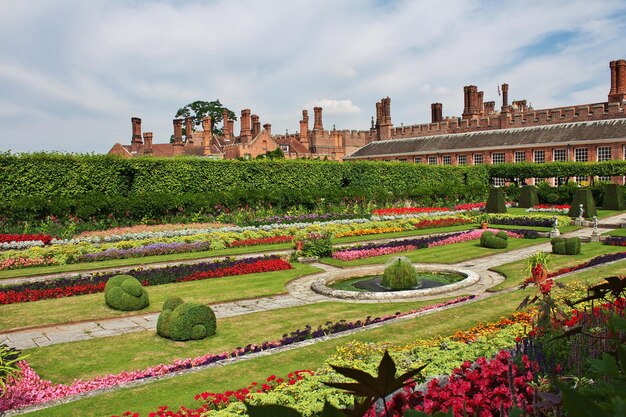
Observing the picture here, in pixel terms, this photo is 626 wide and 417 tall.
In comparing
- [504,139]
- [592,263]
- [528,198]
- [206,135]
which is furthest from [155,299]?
[206,135]

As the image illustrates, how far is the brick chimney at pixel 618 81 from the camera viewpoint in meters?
39.7

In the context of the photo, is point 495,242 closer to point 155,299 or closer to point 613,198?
point 155,299

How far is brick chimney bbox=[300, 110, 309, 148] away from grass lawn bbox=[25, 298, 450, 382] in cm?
5417

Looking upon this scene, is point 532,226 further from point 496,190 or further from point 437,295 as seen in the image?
point 437,295

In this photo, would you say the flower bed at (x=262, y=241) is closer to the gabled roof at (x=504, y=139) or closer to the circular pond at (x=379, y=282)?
the circular pond at (x=379, y=282)

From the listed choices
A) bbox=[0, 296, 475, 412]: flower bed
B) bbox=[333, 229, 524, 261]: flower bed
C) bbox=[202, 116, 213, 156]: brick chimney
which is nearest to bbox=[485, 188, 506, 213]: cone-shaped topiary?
bbox=[333, 229, 524, 261]: flower bed

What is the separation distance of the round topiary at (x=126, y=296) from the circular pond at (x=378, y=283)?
13.7ft

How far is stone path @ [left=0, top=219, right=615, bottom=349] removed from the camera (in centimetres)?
905

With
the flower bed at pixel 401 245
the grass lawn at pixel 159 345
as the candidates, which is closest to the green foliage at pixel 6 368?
the grass lawn at pixel 159 345

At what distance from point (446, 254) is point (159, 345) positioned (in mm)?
11311

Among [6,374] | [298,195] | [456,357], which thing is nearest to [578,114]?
[298,195]

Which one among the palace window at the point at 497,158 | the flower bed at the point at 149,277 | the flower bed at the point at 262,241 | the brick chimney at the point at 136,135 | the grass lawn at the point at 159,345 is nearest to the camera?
the grass lawn at the point at 159,345

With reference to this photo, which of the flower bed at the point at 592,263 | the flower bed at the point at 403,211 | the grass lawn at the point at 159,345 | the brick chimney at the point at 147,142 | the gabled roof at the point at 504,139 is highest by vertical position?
the brick chimney at the point at 147,142

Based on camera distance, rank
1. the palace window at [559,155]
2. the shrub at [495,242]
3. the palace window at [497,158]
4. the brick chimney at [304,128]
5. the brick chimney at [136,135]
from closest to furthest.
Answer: the shrub at [495,242]
the palace window at [559,155]
the palace window at [497,158]
the brick chimney at [136,135]
the brick chimney at [304,128]
